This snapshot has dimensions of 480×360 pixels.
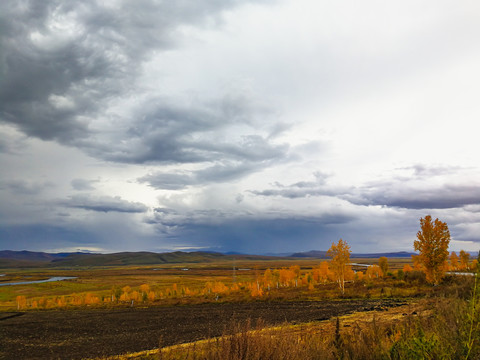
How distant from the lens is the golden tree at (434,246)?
50031 millimetres

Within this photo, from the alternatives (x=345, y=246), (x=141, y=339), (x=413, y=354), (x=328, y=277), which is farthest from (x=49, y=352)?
(x=328, y=277)

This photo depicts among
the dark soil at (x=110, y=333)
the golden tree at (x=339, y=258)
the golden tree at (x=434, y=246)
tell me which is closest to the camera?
the dark soil at (x=110, y=333)

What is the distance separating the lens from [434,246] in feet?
166

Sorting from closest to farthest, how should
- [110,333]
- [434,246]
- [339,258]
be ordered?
[110,333] → [434,246] → [339,258]

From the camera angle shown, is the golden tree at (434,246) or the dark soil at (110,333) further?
the golden tree at (434,246)

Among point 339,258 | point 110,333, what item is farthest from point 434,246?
point 110,333

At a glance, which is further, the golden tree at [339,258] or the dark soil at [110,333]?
the golden tree at [339,258]

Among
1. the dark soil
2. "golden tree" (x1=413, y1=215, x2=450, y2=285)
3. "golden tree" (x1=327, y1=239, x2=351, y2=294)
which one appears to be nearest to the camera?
the dark soil

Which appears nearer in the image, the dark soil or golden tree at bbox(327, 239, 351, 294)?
the dark soil

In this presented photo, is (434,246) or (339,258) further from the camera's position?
(339,258)

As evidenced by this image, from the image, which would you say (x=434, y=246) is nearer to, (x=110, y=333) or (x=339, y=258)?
(x=339, y=258)

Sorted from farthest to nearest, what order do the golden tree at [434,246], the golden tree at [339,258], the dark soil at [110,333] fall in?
the golden tree at [339,258] < the golden tree at [434,246] < the dark soil at [110,333]

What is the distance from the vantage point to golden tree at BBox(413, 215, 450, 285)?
50.0 m

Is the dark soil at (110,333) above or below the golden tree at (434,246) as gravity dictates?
below
